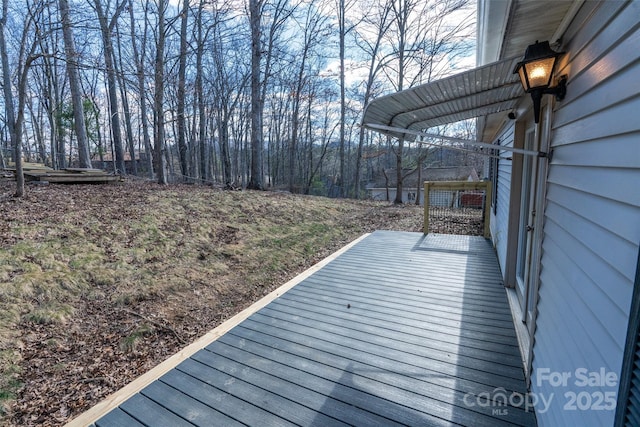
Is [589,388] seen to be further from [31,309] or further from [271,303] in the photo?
[31,309]

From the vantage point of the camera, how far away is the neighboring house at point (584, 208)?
90cm

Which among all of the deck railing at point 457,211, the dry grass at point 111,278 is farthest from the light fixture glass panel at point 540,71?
the deck railing at point 457,211

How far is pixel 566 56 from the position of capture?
5.37 ft

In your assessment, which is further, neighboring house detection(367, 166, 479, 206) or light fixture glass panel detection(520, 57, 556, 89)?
neighboring house detection(367, 166, 479, 206)

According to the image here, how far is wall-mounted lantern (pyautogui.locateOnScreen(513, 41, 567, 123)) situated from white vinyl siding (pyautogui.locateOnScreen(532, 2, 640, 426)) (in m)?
0.07

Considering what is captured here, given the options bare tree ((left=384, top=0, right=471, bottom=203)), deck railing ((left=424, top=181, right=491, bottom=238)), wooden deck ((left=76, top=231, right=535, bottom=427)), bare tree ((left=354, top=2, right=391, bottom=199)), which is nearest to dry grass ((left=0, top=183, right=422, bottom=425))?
wooden deck ((left=76, top=231, right=535, bottom=427))

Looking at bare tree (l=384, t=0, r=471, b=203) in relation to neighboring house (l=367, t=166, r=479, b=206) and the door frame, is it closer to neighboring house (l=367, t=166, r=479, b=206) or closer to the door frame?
the door frame

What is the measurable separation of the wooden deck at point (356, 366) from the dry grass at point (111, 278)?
65cm

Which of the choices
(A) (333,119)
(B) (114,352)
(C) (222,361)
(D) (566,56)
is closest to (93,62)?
(B) (114,352)

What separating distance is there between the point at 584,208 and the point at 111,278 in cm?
449

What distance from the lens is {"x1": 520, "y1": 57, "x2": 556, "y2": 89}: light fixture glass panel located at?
5.47 feet

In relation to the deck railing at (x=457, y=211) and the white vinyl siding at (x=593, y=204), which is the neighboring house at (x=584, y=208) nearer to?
the white vinyl siding at (x=593, y=204)

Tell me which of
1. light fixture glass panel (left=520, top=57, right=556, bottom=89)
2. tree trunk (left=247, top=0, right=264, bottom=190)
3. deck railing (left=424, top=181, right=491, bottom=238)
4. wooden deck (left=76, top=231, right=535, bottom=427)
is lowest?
wooden deck (left=76, top=231, right=535, bottom=427)

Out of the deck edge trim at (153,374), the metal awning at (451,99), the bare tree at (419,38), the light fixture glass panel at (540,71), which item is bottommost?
the deck edge trim at (153,374)
